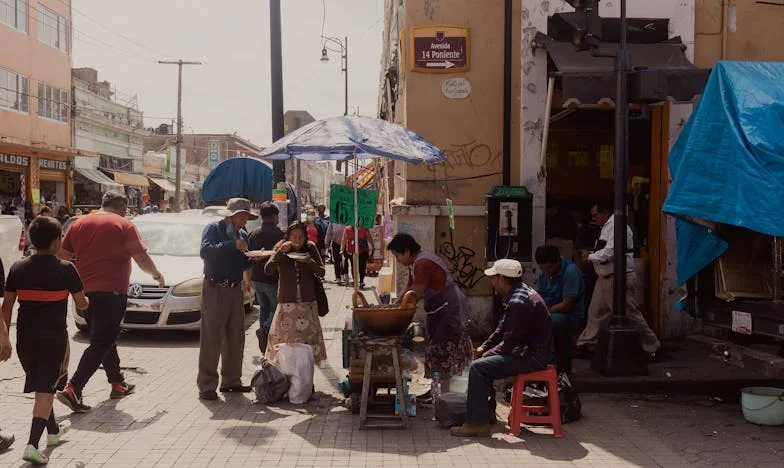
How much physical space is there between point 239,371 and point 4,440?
2469 millimetres

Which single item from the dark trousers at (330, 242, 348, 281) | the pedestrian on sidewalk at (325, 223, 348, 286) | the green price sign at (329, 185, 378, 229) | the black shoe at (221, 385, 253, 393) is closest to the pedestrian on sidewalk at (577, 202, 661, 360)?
the green price sign at (329, 185, 378, 229)

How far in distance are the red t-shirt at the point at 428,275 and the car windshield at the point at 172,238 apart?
568 cm

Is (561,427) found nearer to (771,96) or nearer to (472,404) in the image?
(472,404)

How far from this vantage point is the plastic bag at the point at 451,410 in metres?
6.33

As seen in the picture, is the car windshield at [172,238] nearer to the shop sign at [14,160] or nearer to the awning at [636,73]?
the awning at [636,73]

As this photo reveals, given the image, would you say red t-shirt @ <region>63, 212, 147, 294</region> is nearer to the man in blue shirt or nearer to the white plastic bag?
the white plastic bag

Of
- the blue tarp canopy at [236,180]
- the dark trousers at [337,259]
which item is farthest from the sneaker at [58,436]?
the blue tarp canopy at [236,180]

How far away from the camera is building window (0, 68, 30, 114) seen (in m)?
27.9

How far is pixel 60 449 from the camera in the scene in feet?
18.4

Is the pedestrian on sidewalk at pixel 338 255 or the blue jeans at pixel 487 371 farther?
the pedestrian on sidewalk at pixel 338 255

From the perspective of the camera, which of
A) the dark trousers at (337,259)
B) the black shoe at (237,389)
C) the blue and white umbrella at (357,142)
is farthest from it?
the dark trousers at (337,259)

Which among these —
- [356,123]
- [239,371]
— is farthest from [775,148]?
[239,371]

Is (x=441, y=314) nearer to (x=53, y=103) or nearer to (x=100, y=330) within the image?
(x=100, y=330)

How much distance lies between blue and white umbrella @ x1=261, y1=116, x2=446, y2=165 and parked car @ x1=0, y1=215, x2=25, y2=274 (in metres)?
8.36
